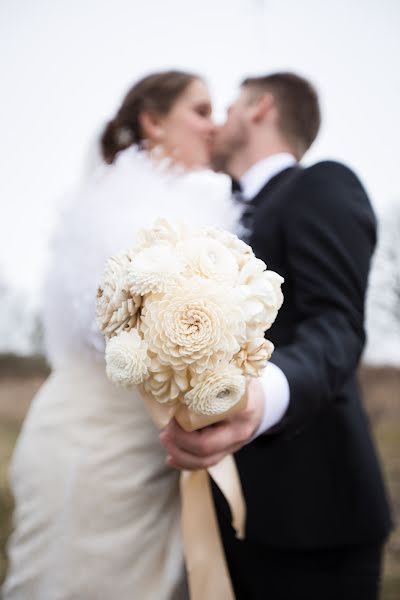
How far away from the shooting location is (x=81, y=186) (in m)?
1.86

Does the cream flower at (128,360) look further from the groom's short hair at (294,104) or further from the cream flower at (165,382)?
the groom's short hair at (294,104)

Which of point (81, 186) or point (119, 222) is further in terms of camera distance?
point (81, 186)

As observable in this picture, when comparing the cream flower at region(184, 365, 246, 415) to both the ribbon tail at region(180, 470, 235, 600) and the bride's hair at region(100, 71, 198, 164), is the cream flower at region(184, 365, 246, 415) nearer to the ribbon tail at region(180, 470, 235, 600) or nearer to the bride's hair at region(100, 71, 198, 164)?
the ribbon tail at region(180, 470, 235, 600)

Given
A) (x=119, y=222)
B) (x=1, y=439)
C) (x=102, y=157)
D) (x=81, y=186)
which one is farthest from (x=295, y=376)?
(x=1, y=439)

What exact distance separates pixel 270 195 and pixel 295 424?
94 cm

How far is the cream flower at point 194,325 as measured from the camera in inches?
31.2

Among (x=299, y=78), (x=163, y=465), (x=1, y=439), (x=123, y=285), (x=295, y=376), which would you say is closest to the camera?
(x=123, y=285)

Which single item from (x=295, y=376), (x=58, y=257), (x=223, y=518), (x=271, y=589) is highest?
(x=58, y=257)

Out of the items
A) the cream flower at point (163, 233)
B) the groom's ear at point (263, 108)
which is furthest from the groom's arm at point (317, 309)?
the groom's ear at point (263, 108)

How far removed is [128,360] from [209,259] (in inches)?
8.4

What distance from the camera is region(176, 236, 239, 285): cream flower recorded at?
84 cm

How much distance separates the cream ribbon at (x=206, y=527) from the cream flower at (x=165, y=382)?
53 centimetres

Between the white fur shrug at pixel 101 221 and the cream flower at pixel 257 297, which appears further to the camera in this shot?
the white fur shrug at pixel 101 221

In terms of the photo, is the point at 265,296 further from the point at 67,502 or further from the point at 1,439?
the point at 1,439
